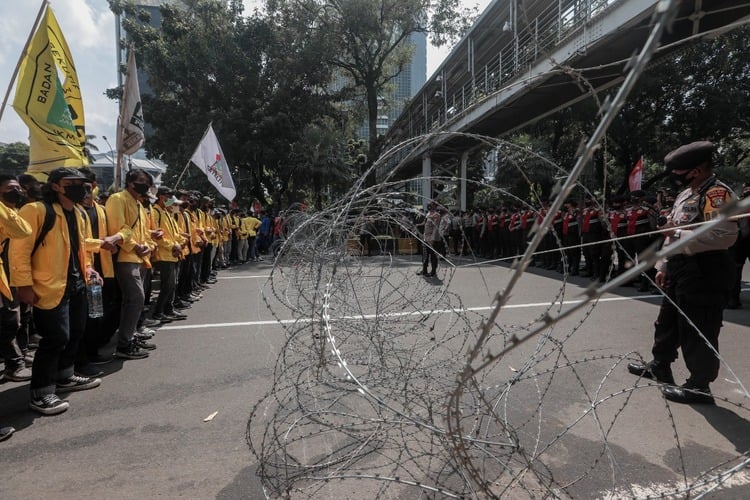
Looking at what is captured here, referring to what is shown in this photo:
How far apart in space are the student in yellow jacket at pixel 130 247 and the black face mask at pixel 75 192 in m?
0.81

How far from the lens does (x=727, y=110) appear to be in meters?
18.5

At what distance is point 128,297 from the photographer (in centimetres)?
458

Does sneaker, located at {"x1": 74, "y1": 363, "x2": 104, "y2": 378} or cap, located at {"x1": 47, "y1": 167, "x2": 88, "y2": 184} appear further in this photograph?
sneaker, located at {"x1": 74, "y1": 363, "x2": 104, "y2": 378}

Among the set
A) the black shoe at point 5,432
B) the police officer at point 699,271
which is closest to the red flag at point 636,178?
the police officer at point 699,271

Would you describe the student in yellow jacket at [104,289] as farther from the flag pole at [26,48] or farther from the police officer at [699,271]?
the police officer at [699,271]

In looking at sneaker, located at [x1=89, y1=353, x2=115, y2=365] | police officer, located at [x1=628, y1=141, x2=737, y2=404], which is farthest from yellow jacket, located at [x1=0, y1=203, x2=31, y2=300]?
police officer, located at [x1=628, y1=141, x2=737, y2=404]

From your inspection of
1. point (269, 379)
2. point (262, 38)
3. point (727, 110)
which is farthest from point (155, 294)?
point (727, 110)

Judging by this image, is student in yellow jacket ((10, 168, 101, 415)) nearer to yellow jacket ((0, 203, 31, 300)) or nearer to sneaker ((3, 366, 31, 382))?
yellow jacket ((0, 203, 31, 300))

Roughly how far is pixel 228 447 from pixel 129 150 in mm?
4767

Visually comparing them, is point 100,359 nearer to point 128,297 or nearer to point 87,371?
point 87,371

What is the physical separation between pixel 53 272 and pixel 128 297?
125 centimetres

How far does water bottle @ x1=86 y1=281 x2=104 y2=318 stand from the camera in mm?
4008

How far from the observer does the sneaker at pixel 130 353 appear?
4727mm

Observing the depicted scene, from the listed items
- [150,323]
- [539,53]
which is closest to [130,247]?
[150,323]
